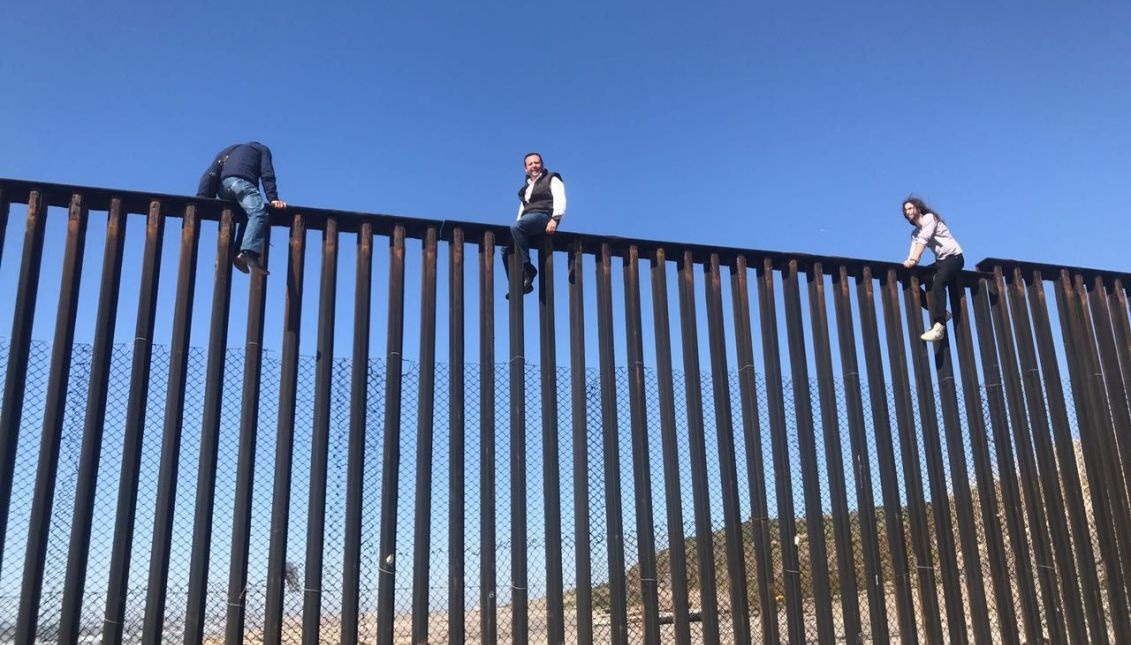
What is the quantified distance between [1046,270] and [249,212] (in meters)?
8.63

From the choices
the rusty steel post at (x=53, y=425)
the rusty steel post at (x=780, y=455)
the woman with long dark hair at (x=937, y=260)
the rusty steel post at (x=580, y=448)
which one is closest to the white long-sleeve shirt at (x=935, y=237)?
the woman with long dark hair at (x=937, y=260)

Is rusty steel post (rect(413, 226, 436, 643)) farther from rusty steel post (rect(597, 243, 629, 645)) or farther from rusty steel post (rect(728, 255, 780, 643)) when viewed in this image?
rusty steel post (rect(728, 255, 780, 643))

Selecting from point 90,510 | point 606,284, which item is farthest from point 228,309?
point 606,284

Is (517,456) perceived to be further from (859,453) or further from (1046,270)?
(1046,270)

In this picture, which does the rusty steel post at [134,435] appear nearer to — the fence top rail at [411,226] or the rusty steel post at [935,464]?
the fence top rail at [411,226]

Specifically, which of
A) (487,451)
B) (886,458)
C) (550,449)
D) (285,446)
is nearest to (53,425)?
(285,446)

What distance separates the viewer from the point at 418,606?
A: 7.46 m

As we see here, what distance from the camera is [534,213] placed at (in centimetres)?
882

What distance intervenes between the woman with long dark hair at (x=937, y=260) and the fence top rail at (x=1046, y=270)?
591mm

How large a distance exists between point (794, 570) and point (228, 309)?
5354mm

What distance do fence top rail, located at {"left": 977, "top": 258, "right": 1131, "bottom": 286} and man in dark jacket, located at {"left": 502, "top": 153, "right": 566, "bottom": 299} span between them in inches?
196

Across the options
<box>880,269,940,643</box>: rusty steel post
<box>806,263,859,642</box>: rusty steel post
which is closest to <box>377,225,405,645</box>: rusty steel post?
<box>806,263,859,642</box>: rusty steel post

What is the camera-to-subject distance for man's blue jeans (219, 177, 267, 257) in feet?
25.9

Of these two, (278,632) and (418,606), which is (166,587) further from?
(418,606)
